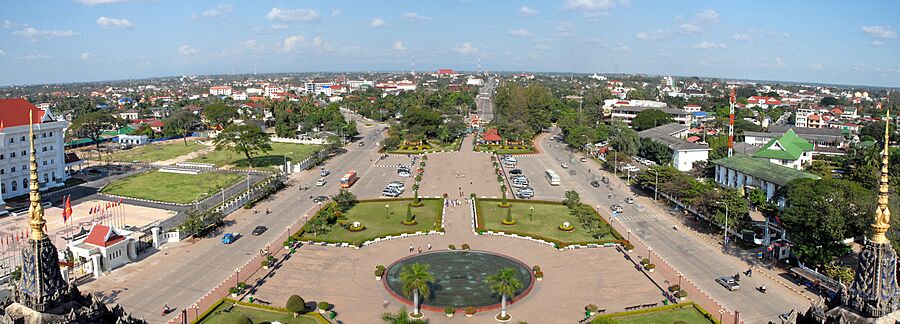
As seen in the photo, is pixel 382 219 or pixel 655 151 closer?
pixel 382 219

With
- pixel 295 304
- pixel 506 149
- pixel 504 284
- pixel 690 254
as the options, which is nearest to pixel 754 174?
pixel 690 254

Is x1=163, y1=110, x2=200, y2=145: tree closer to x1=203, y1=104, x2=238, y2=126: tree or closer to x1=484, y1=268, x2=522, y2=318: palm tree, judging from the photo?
x1=203, y1=104, x2=238, y2=126: tree

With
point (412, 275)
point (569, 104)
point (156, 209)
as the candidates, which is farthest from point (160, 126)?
point (412, 275)

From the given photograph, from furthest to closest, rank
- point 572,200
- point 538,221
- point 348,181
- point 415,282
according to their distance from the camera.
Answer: point 348,181
point 572,200
point 538,221
point 415,282

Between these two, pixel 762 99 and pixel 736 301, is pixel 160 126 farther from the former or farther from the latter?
pixel 762 99

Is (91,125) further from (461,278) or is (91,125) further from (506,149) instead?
(461,278)

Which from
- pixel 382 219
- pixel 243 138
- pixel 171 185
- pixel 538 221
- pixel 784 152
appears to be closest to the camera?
pixel 538 221

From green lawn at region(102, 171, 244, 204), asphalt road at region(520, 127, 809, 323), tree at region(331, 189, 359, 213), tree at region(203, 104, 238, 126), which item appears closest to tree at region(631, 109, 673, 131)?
asphalt road at region(520, 127, 809, 323)
